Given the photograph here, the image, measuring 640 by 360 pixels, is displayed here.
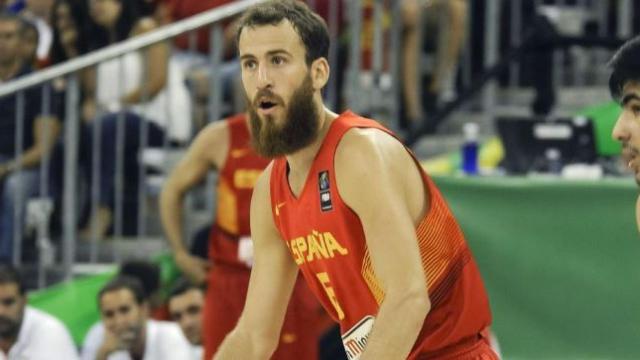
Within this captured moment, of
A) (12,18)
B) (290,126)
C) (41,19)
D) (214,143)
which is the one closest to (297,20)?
(290,126)

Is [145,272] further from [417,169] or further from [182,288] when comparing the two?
[417,169]

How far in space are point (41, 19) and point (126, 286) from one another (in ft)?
8.99

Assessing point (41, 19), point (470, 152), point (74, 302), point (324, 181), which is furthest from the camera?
point (41, 19)

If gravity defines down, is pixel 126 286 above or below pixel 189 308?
above

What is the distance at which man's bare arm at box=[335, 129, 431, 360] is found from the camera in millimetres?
5242

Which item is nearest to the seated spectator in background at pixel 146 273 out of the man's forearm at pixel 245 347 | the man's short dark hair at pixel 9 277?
the man's short dark hair at pixel 9 277

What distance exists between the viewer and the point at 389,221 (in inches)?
210

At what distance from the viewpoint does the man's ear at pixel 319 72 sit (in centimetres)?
565

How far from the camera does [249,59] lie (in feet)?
18.5

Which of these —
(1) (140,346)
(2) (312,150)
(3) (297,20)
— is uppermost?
(3) (297,20)

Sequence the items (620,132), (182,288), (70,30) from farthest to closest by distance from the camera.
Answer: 1. (70,30)
2. (182,288)
3. (620,132)

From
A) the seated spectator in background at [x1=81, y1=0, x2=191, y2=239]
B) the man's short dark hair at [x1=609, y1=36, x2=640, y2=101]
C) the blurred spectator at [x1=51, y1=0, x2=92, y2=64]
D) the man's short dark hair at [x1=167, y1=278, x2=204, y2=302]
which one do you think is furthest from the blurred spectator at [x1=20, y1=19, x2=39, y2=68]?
the man's short dark hair at [x1=609, y1=36, x2=640, y2=101]

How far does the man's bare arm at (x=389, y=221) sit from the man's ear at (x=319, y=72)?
0.21 meters

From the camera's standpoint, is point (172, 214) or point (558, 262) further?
point (172, 214)
